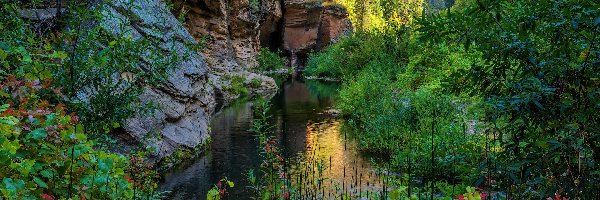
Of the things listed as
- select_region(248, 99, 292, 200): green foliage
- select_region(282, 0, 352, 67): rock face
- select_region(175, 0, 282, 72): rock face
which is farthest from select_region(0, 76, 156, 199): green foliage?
select_region(282, 0, 352, 67): rock face

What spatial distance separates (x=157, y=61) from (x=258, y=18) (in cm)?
3794

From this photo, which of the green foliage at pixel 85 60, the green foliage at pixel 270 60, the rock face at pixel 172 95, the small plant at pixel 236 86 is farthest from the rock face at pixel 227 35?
the green foliage at pixel 85 60

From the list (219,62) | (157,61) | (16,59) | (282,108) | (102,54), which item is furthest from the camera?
(219,62)

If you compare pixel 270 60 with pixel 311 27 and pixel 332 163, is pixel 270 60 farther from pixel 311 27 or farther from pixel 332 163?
pixel 332 163

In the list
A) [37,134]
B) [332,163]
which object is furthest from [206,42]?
[37,134]

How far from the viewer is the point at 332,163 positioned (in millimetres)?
13266

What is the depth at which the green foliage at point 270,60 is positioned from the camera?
49.5 m

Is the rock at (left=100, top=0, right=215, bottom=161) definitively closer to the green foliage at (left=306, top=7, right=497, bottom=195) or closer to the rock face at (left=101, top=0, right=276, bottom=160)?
the rock face at (left=101, top=0, right=276, bottom=160)

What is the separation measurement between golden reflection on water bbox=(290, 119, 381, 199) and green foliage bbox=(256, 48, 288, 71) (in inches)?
1160

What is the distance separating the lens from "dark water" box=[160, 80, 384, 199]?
36.1 feet

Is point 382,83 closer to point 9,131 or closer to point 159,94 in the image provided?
point 159,94

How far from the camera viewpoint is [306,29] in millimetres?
58625

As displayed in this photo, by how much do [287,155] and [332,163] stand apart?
4.34ft

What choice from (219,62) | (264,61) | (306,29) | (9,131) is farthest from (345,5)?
(9,131)
